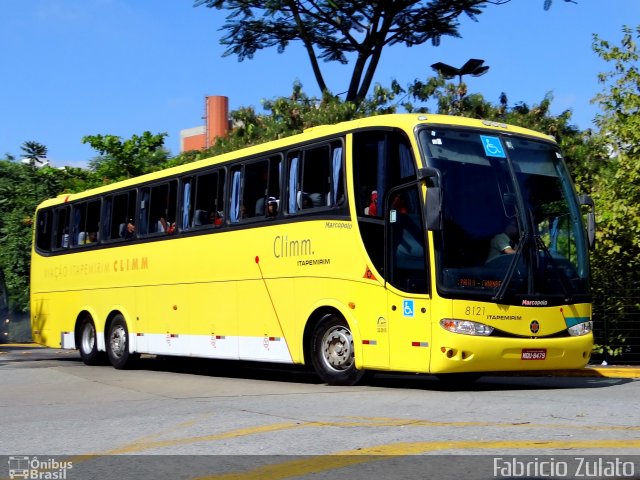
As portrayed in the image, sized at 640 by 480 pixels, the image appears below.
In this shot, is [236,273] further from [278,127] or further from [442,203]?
[278,127]

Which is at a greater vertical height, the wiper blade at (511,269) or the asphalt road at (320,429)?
the wiper blade at (511,269)

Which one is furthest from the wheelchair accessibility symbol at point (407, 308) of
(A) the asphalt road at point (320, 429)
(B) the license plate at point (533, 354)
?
(B) the license plate at point (533, 354)

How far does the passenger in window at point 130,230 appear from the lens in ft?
64.3

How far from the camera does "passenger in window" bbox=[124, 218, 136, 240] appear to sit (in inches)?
771

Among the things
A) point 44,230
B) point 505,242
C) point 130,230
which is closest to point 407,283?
point 505,242

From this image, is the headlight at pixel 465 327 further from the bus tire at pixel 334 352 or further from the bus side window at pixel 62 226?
the bus side window at pixel 62 226

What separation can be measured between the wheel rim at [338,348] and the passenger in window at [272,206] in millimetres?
2239

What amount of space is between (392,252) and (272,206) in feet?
10.1

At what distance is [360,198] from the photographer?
43.8ft

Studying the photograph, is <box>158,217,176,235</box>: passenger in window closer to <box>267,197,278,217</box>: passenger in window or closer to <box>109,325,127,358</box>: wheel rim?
<box>109,325,127,358</box>: wheel rim

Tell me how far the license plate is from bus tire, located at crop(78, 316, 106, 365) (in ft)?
36.4

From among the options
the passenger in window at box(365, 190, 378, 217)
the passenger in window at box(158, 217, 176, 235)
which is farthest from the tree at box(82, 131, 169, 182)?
the passenger in window at box(365, 190, 378, 217)

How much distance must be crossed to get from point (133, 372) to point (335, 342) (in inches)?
250

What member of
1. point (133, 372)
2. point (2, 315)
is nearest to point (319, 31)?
point (2, 315)
